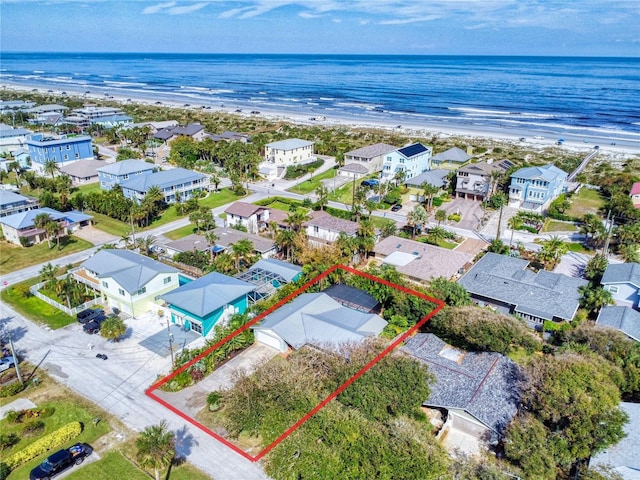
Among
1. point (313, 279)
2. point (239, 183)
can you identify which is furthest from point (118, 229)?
point (313, 279)

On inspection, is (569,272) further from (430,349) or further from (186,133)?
(186,133)

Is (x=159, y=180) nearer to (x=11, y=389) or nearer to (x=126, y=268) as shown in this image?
(x=126, y=268)

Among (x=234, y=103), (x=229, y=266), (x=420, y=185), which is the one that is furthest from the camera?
(x=234, y=103)

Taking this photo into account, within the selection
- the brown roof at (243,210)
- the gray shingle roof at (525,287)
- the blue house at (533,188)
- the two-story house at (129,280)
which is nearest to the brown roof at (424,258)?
the gray shingle roof at (525,287)

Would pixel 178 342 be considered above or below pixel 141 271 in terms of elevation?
below

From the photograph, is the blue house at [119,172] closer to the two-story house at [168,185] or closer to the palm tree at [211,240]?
the two-story house at [168,185]

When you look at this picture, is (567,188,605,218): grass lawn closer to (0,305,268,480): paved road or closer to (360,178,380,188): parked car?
(360,178,380,188): parked car

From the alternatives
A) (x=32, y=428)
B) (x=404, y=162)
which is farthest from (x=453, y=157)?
(x=32, y=428)
